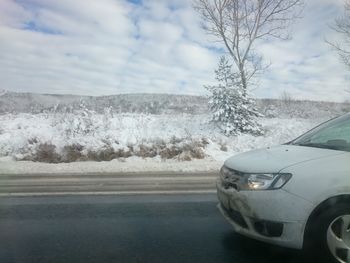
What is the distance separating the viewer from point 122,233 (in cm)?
560

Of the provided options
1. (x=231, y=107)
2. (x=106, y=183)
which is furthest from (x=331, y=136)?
(x=231, y=107)

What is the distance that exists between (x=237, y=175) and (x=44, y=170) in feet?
27.8

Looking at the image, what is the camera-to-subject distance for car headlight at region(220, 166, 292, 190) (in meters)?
4.29

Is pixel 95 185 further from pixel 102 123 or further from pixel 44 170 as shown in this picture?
pixel 102 123

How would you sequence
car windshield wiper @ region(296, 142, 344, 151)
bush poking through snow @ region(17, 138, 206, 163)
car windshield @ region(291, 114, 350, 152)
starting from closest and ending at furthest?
car windshield wiper @ region(296, 142, 344, 151) < car windshield @ region(291, 114, 350, 152) < bush poking through snow @ region(17, 138, 206, 163)

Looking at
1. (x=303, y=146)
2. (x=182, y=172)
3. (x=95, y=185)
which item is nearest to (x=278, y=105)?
(x=182, y=172)

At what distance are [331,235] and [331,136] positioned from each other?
145 cm

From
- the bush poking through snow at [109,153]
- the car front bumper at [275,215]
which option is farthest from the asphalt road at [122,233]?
the bush poking through snow at [109,153]

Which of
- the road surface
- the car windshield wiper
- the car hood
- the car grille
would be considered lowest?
the road surface

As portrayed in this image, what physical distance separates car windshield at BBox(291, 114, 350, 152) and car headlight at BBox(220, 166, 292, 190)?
79 cm

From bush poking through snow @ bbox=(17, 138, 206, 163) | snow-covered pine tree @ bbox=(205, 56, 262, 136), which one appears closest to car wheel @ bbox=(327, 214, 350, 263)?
bush poking through snow @ bbox=(17, 138, 206, 163)

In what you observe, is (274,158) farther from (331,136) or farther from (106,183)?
(106,183)

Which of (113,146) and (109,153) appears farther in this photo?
(113,146)

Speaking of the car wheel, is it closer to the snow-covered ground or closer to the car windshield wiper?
the car windshield wiper
